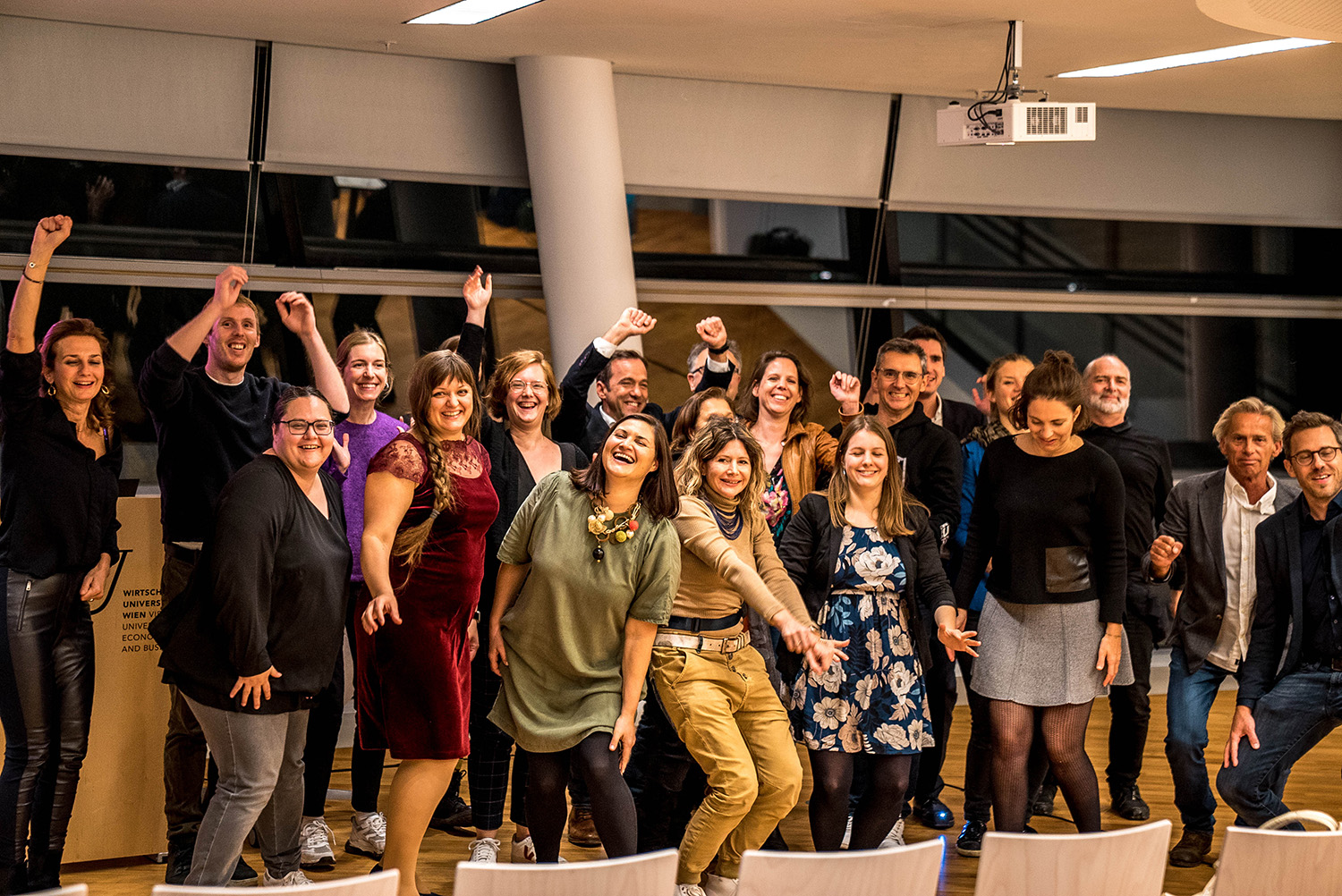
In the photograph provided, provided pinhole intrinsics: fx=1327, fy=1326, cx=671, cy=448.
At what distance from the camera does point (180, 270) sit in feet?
20.7

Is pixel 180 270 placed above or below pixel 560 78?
below

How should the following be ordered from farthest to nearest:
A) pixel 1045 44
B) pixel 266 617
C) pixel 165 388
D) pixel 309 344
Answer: pixel 1045 44 < pixel 309 344 < pixel 165 388 < pixel 266 617

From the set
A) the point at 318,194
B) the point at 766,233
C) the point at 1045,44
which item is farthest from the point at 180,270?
the point at 1045,44

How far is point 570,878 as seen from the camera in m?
2.34

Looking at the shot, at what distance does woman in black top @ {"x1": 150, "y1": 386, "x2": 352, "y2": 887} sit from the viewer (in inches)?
133

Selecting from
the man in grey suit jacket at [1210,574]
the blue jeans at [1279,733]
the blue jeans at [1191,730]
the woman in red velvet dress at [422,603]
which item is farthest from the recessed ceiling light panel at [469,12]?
the blue jeans at [1279,733]

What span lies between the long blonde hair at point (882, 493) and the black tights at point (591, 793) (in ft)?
3.28

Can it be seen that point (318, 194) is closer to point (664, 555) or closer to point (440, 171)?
point (440, 171)

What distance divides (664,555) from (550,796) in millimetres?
742

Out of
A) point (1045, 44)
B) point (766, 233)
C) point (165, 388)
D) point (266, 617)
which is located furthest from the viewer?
point (766, 233)

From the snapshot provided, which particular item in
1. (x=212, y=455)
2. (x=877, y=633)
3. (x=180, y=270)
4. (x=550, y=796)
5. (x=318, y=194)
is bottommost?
(x=550, y=796)

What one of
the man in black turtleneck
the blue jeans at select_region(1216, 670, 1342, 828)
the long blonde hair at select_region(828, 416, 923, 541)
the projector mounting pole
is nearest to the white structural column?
the projector mounting pole

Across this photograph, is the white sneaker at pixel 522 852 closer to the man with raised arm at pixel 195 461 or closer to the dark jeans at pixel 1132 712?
the man with raised arm at pixel 195 461

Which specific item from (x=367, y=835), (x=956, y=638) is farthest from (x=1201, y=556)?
(x=367, y=835)
